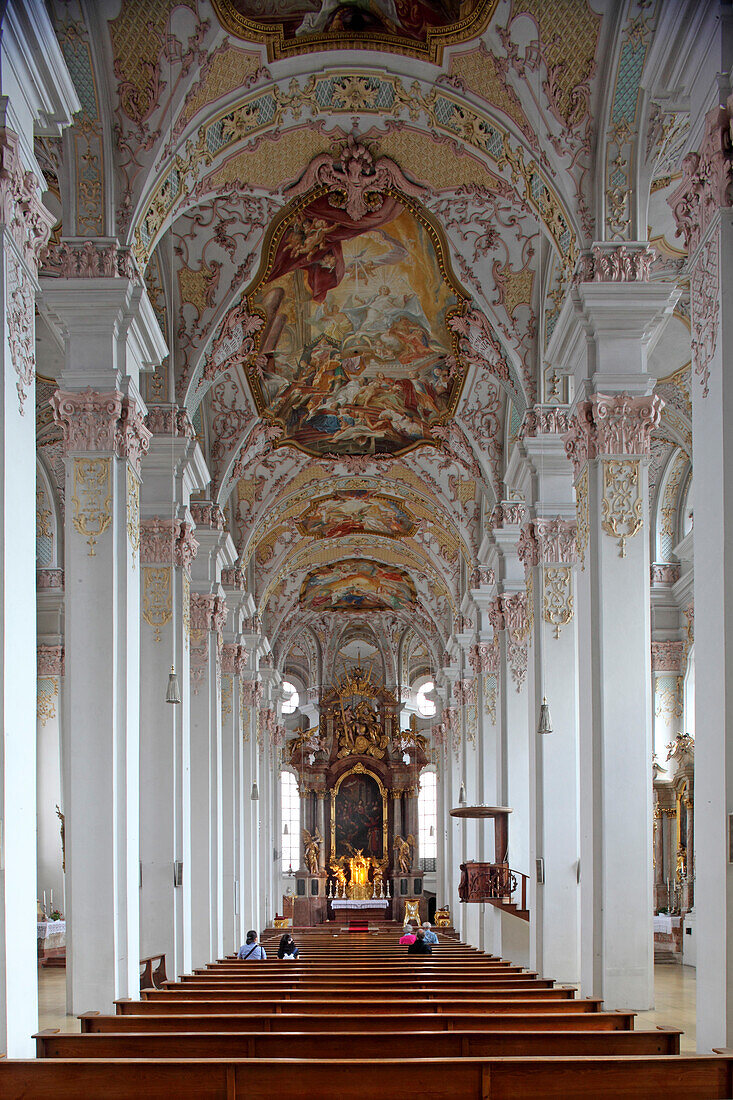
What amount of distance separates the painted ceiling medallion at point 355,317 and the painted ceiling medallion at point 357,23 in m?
2.12

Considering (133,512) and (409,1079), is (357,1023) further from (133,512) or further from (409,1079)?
(133,512)

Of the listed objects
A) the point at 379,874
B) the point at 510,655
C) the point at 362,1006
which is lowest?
the point at 379,874

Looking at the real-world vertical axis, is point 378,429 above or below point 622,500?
above

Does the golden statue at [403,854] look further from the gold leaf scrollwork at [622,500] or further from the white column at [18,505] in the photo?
the white column at [18,505]

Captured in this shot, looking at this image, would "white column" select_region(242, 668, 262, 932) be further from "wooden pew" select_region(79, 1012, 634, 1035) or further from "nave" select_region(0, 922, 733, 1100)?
"wooden pew" select_region(79, 1012, 634, 1035)

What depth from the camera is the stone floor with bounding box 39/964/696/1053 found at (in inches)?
453

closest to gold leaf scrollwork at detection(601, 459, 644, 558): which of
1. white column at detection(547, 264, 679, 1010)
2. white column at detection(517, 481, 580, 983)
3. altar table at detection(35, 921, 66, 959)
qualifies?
white column at detection(547, 264, 679, 1010)

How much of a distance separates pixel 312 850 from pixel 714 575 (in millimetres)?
42338

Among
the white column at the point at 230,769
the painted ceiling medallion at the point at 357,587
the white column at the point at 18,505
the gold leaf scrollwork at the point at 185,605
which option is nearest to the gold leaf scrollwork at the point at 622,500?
the white column at the point at 18,505

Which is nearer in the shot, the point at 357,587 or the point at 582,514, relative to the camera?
the point at 582,514

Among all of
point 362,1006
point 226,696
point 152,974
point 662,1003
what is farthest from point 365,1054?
point 226,696

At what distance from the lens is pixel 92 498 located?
12711 millimetres

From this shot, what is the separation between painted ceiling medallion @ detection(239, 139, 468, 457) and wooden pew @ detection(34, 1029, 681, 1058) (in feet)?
37.3

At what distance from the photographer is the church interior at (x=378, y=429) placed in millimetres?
8211
